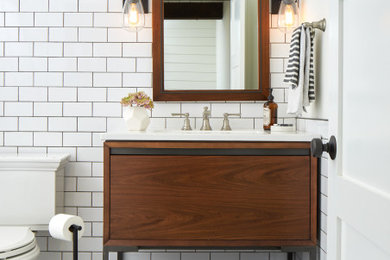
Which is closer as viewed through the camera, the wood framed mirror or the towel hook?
the towel hook

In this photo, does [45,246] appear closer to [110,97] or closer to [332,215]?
[110,97]

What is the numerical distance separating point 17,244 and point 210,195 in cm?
98

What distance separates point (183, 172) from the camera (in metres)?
2.04

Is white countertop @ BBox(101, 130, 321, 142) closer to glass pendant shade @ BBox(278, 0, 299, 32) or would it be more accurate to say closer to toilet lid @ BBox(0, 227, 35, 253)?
toilet lid @ BBox(0, 227, 35, 253)

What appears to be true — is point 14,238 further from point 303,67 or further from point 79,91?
point 303,67

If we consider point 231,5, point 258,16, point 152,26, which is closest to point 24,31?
point 152,26

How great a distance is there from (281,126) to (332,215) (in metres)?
1.05

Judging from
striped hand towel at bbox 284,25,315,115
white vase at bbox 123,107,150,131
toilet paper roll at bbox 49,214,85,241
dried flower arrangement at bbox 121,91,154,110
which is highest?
striped hand towel at bbox 284,25,315,115

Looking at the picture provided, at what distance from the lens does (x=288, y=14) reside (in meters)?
2.53

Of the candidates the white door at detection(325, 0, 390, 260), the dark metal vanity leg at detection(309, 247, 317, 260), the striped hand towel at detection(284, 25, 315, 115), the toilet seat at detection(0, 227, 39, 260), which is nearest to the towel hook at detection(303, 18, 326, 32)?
the striped hand towel at detection(284, 25, 315, 115)

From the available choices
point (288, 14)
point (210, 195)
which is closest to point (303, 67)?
point (288, 14)

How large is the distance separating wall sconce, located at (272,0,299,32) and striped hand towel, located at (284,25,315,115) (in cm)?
40

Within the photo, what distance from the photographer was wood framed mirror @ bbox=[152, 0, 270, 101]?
8.36 ft

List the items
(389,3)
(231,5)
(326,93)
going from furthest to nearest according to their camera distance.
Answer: (231,5), (326,93), (389,3)
